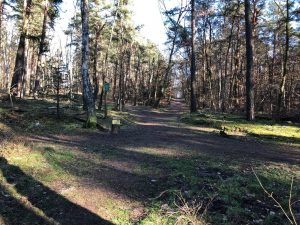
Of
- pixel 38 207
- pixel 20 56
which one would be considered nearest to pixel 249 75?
pixel 20 56

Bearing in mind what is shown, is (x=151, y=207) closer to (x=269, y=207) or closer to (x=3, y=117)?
(x=269, y=207)

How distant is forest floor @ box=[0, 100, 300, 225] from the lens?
630 cm

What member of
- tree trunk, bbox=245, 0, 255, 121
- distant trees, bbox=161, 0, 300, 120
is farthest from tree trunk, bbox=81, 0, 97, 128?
distant trees, bbox=161, 0, 300, 120

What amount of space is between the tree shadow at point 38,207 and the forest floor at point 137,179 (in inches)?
0.7

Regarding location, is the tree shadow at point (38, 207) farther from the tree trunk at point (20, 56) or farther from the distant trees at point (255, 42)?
the distant trees at point (255, 42)

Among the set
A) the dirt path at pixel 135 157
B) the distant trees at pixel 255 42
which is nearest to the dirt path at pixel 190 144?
the dirt path at pixel 135 157

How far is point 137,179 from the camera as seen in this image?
27.7ft

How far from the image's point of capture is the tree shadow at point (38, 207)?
20.0 ft

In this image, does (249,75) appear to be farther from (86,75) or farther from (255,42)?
(255,42)

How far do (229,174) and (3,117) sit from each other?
35.7ft

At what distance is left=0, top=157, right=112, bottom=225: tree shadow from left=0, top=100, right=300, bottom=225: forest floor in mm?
18

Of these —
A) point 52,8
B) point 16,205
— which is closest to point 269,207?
point 16,205

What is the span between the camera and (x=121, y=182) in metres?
8.23

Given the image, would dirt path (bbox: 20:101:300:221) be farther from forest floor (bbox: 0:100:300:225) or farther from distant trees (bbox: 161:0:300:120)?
distant trees (bbox: 161:0:300:120)
